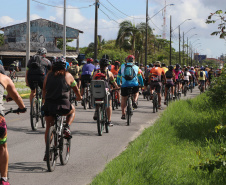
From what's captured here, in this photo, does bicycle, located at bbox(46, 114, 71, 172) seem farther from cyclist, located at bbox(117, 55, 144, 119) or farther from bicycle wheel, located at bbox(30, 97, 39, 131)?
cyclist, located at bbox(117, 55, 144, 119)

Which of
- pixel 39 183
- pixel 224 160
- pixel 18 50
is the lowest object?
pixel 39 183

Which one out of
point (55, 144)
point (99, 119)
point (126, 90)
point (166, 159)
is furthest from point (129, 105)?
point (55, 144)

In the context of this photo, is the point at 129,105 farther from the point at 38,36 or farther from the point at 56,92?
the point at 38,36

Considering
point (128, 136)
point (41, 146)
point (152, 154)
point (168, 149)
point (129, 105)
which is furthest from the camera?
point (129, 105)

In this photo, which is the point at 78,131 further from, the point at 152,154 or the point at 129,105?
the point at 152,154

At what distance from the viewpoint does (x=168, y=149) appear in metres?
7.82

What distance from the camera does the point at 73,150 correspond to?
336 inches

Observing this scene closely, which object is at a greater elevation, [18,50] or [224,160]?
[18,50]

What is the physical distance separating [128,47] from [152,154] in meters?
53.4

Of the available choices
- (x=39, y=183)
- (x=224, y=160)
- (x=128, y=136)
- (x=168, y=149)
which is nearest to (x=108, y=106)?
(x=128, y=136)

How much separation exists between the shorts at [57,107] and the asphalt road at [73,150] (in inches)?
34.4

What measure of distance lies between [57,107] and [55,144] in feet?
1.82

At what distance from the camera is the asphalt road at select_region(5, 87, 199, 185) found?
6438mm

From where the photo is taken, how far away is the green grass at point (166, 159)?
18.7 ft
